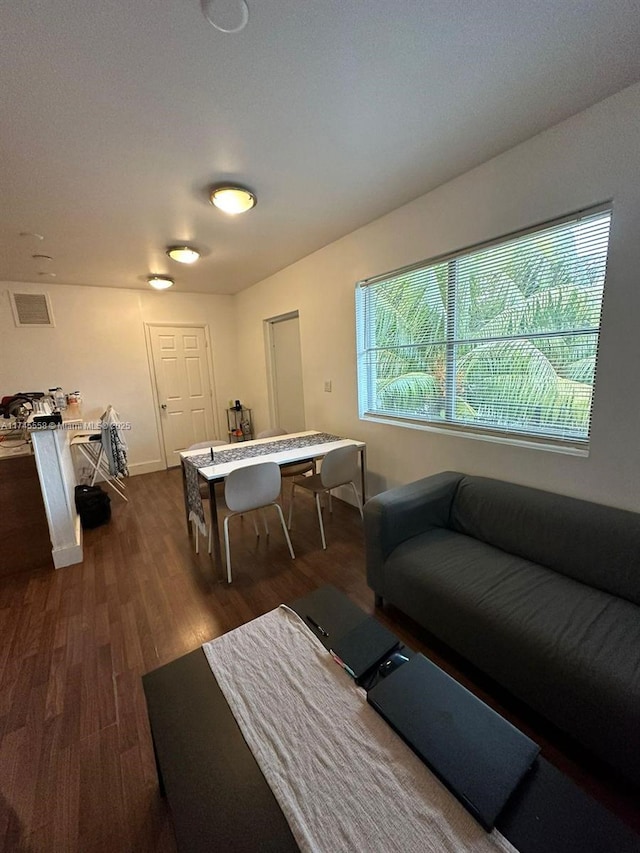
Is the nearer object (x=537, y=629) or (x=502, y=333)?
(x=537, y=629)

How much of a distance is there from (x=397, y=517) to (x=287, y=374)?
9.83 feet

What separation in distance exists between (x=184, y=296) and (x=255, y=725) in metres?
5.09

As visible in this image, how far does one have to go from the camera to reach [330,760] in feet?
2.85

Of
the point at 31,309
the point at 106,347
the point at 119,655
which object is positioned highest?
the point at 31,309

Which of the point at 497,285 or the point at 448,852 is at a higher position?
the point at 497,285

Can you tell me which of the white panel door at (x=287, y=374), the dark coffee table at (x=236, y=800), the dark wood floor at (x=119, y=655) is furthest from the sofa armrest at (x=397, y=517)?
the white panel door at (x=287, y=374)

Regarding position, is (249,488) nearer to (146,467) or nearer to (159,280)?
(159,280)

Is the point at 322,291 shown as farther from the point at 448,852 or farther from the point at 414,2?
the point at 448,852

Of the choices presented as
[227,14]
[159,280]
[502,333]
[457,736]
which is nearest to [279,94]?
[227,14]

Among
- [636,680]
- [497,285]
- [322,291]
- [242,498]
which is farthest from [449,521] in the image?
[322,291]

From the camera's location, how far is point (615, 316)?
1614mm

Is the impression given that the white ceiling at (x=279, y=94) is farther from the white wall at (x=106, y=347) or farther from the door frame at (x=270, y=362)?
the door frame at (x=270, y=362)

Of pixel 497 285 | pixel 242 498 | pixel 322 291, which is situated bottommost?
pixel 242 498

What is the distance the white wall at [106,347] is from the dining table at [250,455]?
230 centimetres
